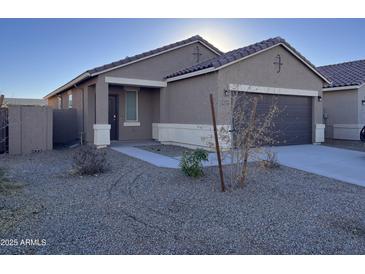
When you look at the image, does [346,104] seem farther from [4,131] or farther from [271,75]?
[4,131]

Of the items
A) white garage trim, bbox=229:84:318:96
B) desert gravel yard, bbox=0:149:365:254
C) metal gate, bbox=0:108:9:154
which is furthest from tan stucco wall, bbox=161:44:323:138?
metal gate, bbox=0:108:9:154

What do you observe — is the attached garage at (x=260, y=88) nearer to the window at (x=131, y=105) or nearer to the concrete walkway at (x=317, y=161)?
the concrete walkway at (x=317, y=161)

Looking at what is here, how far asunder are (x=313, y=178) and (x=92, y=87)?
11412 mm

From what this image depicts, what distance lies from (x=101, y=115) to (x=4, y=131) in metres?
3.85

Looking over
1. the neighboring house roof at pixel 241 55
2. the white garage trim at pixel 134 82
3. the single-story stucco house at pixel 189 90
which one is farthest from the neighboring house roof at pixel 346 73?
the white garage trim at pixel 134 82

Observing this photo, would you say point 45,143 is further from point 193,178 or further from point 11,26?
point 193,178

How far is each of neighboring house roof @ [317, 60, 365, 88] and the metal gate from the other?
52.9 feet

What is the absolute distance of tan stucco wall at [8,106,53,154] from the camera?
1209cm

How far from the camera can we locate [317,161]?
10227 millimetres

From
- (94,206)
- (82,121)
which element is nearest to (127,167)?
(94,206)

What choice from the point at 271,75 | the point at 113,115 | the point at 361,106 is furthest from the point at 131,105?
the point at 361,106

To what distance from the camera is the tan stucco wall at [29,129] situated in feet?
39.7

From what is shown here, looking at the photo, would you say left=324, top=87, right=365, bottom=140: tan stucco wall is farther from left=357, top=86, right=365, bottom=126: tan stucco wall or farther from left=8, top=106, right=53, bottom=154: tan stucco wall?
left=8, top=106, right=53, bottom=154: tan stucco wall

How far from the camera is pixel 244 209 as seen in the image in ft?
17.7
